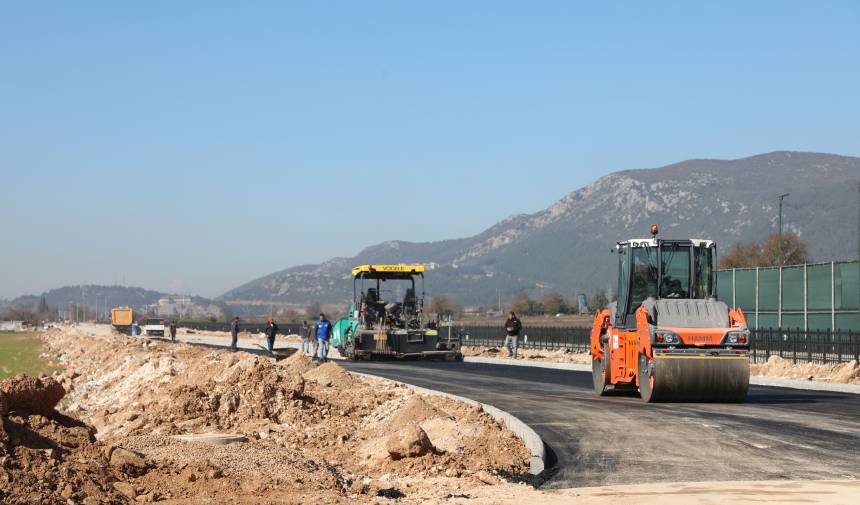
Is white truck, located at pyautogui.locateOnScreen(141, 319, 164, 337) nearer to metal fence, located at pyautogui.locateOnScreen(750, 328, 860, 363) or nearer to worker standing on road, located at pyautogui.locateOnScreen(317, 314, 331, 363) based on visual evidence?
worker standing on road, located at pyautogui.locateOnScreen(317, 314, 331, 363)

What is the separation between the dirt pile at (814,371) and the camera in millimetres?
26844

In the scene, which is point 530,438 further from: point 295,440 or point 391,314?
point 391,314

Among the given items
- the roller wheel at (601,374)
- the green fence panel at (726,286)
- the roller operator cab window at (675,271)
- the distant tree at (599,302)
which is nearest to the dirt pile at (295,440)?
the roller wheel at (601,374)

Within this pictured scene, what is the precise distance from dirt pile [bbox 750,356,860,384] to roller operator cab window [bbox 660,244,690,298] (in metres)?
7.58

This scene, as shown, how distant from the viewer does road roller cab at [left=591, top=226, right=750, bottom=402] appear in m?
19.6

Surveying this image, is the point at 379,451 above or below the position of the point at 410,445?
below

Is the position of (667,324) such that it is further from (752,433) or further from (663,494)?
(663,494)

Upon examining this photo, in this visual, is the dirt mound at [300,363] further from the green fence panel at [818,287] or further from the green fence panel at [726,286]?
the green fence panel at [726,286]

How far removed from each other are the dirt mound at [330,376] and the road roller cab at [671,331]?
540cm

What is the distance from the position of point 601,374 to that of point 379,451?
33.1ft

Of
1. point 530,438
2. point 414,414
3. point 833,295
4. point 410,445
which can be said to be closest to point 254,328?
point 833,295

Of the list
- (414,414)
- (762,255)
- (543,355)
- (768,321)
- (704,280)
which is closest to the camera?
(414,414)

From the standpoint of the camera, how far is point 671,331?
19656 millimetres

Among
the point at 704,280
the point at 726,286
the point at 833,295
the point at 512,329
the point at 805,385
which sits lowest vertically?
the point at 805,385
